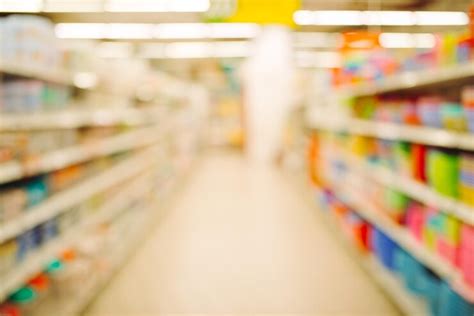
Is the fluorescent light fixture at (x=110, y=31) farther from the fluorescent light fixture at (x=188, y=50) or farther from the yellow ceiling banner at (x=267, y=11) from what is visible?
the yellow ceiling banner at (x=267, y=11)

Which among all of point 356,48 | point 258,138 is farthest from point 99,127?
point 258,138

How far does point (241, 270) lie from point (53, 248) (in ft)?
4.93

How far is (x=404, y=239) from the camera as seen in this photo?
291cm

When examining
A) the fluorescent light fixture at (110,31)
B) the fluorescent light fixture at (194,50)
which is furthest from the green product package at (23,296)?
the fluorescent light fixture at (194,50)

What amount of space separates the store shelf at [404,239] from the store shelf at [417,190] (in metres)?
0.24

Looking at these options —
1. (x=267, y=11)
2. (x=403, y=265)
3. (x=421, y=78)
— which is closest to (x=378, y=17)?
(x=267, y=11)

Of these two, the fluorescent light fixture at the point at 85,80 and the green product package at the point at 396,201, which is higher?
the fluorescent light fixture at the point at 85,80

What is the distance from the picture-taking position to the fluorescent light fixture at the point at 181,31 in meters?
10.7

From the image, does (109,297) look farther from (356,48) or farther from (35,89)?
(356,48)

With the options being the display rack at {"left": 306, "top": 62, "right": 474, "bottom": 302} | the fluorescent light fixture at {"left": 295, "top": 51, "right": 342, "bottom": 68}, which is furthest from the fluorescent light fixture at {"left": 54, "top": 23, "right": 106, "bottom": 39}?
the display rack at {"left": 306, "top": 62, "right": 474, "bottom": 302}

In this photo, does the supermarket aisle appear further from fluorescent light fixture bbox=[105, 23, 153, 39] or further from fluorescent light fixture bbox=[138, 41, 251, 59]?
fluorescent light fixture bbox=[138, 41, 251, 59]

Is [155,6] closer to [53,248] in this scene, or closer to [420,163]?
[53,248]

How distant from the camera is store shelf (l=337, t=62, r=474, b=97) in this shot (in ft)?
7.05

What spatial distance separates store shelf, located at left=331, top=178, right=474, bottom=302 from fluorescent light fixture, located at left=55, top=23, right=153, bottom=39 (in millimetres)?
7050
